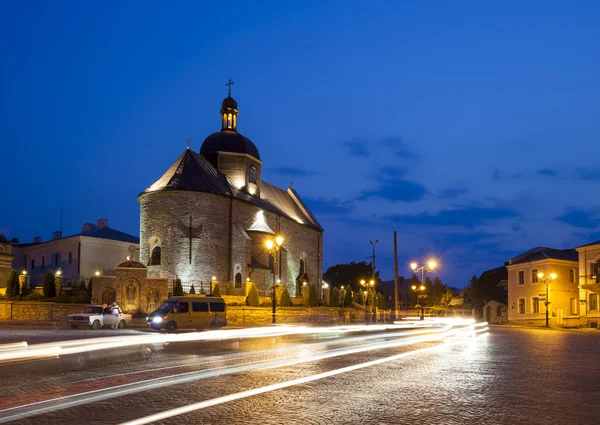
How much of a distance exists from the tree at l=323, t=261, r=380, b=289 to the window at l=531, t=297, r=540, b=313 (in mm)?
59806

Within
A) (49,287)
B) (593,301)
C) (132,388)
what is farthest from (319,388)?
(593,301)

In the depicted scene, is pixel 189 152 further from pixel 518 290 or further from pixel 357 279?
pixel 357 279

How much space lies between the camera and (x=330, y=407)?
27.6 ft

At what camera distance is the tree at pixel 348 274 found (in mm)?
115250

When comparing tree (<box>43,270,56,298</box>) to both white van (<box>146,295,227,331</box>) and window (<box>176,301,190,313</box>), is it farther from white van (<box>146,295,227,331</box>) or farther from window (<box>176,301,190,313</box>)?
window (<box>176,301,190,313</box>)

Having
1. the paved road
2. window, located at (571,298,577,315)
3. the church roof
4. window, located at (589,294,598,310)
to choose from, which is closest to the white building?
the church roof

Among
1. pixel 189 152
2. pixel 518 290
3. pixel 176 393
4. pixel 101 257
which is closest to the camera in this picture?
pixel 176 393

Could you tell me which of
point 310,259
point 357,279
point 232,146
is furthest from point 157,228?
point 357,279

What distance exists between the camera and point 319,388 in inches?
399

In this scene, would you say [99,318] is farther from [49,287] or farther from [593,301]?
[593,301]

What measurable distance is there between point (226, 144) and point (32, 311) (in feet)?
90.3

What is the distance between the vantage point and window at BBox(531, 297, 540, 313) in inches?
2115

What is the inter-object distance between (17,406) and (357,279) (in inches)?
4262

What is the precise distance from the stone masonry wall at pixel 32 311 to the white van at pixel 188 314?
1048 cm
